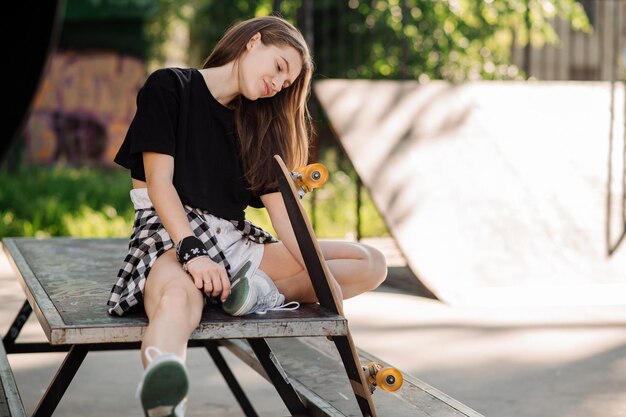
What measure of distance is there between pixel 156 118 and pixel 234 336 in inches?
27.2

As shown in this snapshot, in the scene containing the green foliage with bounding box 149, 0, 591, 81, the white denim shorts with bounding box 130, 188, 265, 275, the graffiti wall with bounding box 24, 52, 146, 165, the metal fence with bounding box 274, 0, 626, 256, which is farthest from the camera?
the graffiti wall with bounding box 24, 52, 146, 165

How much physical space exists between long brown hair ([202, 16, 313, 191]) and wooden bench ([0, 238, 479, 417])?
0.45 metres

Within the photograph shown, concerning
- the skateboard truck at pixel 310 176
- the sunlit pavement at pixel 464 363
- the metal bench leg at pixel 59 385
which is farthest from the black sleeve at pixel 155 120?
the sunlit pavement at pixel 464 363

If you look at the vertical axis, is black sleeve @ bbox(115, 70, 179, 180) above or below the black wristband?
above

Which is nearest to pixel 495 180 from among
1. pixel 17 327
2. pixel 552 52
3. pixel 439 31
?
pixel 17 327

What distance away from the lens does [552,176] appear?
678 cm

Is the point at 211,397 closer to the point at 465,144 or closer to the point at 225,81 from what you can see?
the point at 225,81

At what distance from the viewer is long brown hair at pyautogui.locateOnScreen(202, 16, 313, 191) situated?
2.83 m

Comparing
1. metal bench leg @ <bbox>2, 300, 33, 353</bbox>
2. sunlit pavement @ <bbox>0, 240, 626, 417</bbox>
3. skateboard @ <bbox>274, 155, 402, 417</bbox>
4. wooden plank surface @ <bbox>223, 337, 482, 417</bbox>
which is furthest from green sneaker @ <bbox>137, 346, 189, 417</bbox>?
metal bench leg @ <bbox>2, 300, 33, 353</bbox>

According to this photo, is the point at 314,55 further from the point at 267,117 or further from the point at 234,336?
the point at 234,336

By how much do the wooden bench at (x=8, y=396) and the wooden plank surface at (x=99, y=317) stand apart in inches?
10.3

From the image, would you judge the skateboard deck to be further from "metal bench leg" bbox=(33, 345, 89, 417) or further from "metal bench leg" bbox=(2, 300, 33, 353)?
"metal bench leg" bbox=(2, 300, 33, 353)

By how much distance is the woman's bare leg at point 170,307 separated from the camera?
2.21 m

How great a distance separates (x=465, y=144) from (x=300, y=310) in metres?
4.43
